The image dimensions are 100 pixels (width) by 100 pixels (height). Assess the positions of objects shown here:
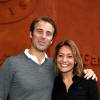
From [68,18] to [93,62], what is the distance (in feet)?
1.67

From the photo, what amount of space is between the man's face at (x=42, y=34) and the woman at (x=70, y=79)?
12 centimetres

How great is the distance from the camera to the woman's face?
111 inches

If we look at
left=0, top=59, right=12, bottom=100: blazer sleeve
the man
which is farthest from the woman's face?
left=0, top=59, right=12, bottom=100: blazer sleeve

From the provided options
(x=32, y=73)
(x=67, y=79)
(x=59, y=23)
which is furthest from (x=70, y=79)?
(x=59, y=23)

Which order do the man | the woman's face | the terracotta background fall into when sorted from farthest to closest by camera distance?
the terracotta background, the woman's face, the man

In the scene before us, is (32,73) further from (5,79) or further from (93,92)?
(93,92)

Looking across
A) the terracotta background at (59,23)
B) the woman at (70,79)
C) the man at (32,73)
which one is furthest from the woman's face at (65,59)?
the terracotta background at (59,23)

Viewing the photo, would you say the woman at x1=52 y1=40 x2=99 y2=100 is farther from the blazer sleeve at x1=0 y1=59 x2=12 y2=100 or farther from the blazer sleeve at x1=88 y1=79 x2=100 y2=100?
the blazer sleeve at x1=0 y1=59 x2=12 y2=100

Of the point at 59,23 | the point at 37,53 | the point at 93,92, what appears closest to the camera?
the point at 93,92

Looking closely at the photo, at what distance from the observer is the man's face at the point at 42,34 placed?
2.80 meters

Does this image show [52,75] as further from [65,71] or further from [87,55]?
[87,55]

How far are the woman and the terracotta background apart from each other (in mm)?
1061

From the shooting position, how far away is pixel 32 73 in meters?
2.76

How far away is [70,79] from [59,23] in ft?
4.06
